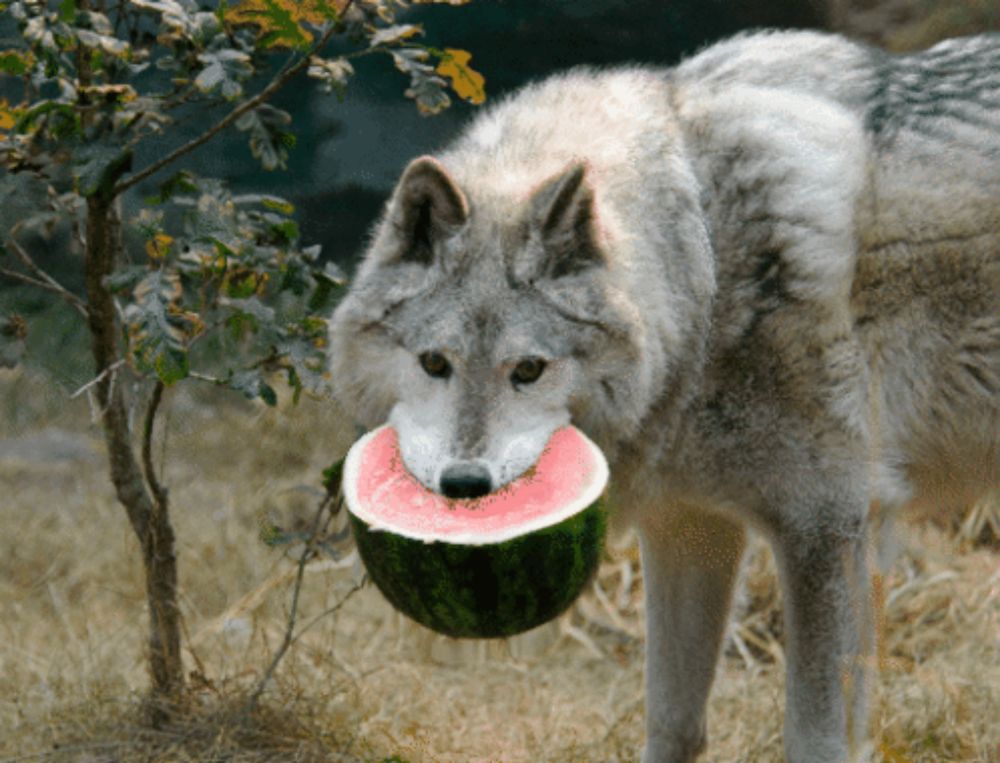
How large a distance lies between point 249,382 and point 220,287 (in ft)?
0.93

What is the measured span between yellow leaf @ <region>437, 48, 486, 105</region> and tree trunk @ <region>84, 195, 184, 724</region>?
987 mm

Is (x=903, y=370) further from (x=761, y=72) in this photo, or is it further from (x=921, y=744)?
(x=921, y=744)

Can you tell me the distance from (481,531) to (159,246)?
3.87ft

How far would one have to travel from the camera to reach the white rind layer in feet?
8.93

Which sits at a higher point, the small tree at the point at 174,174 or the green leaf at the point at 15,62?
the green leaf at the point at 15,62

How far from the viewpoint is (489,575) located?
2744mm

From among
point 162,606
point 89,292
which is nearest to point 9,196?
point 89,292

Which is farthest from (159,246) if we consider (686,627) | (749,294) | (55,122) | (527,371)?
(686,627)

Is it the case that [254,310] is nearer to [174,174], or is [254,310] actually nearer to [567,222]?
[174,174]

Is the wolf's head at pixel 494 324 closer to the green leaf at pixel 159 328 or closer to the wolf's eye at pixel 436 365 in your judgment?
the wolf's eye at pixel 436 365

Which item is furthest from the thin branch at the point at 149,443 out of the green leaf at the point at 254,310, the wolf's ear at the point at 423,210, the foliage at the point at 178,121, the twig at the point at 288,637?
the wolf's ear at the point at 423,210

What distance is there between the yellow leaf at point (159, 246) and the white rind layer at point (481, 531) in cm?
76

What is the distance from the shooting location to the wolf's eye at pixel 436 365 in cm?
294

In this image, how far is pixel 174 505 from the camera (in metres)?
6.62
